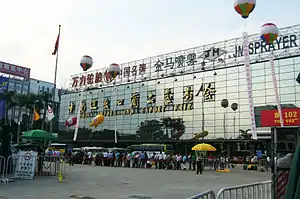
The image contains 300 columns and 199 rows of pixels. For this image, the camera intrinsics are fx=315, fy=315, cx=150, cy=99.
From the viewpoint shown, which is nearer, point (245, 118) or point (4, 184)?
point (4, 184)

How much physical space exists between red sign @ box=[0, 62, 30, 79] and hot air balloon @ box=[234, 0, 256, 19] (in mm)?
68796

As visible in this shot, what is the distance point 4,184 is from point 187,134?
132 ft

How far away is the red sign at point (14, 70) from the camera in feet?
245

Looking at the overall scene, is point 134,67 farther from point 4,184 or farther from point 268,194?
point 268,194

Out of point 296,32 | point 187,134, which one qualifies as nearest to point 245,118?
point 187,134

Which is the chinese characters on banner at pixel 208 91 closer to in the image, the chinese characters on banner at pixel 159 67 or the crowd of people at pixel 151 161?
the chinese characters on banner at pixel 159 67

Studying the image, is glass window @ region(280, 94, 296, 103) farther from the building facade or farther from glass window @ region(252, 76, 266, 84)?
glass window @ region(252, 76, 266, 84)

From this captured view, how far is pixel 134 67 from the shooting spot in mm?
53656

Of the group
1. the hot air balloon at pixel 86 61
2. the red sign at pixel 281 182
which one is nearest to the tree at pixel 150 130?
the hot air balloon at pixel 86 61

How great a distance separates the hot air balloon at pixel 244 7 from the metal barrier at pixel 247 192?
1163 cm

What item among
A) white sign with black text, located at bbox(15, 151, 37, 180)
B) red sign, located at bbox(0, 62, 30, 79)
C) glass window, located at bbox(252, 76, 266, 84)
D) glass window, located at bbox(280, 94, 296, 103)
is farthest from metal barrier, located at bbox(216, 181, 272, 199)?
red sign, located at bbox(0, 62, 30, 79)

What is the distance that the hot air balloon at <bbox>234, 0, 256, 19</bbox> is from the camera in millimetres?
16922

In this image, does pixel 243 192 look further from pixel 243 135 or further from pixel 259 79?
pixel 259 79

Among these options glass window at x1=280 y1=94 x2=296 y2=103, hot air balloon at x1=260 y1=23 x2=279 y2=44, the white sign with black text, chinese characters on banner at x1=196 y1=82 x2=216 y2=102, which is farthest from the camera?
chinese characters on banner at x1=196 y1=82 x2=216 y2=102
